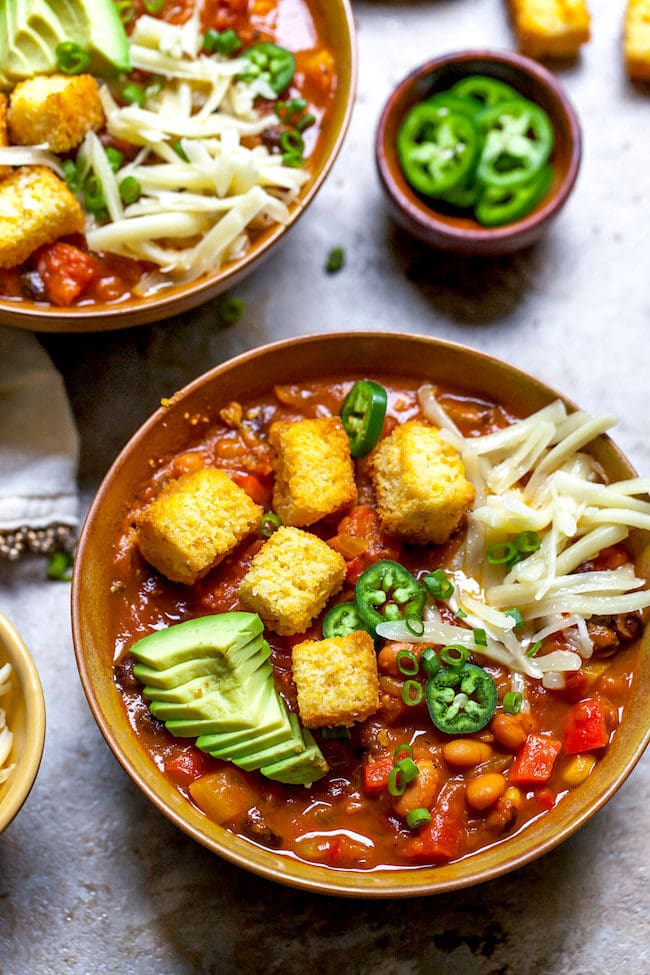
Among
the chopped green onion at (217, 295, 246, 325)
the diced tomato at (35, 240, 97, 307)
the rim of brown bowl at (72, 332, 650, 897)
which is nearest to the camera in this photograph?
the rim of brown bowl at (72, 332, 650, 897)

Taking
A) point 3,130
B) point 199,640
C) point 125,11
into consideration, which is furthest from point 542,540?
point 125,11

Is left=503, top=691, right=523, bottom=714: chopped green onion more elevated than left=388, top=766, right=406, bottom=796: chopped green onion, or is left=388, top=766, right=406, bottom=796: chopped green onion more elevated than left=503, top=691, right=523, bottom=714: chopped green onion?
left=503, top=691, right=523, bottom=714: chopped green onion

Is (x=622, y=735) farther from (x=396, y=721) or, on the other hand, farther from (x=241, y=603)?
(x=241, y=603)

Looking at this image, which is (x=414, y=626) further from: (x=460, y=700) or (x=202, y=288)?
(x=202, y=288)

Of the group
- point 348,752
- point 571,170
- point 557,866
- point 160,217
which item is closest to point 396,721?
point 348,752

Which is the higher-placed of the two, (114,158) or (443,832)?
(114,158)

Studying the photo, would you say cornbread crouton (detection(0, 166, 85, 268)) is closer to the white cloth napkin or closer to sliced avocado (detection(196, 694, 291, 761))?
the white cloth napkin

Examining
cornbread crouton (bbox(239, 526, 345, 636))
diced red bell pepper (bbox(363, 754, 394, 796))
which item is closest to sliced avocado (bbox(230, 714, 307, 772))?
diced red bell pepper (bbox(363, 754, 394, 796))
